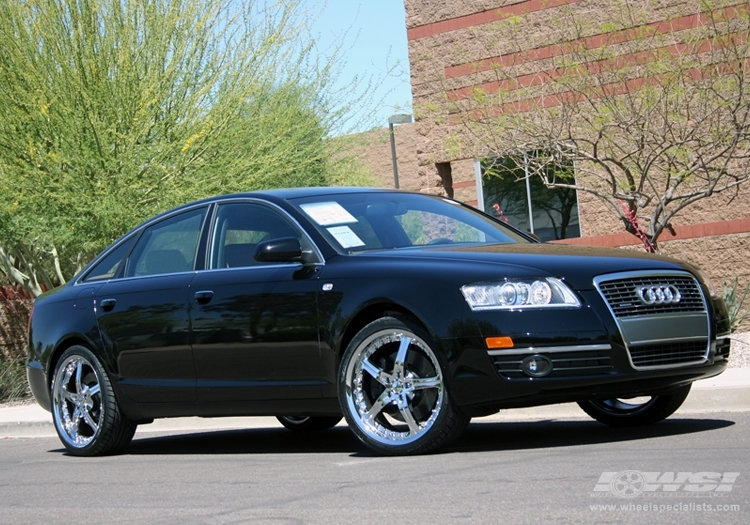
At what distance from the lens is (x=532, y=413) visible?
31.0 ft

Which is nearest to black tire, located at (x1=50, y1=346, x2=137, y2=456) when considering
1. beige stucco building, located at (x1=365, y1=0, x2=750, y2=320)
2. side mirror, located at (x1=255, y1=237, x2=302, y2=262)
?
side mirror, located at (x1=255, y1=237, x2=302, y2=262)

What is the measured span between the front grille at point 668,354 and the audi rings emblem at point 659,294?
0.82 feet

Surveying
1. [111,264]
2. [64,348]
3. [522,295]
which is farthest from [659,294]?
[64,348]

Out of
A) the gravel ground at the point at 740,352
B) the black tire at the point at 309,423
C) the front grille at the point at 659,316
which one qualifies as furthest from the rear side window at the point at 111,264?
the gravel ground at the point at 740,352

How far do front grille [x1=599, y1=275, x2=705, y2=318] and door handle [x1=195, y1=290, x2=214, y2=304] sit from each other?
270 centimetres

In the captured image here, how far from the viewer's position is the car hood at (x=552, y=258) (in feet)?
22.2

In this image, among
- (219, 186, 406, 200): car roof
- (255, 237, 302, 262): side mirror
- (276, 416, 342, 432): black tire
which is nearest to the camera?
(255, 237, 302, 262): side mirror

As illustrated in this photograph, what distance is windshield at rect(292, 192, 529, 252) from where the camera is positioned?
783cm

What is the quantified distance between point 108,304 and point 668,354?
4.08m

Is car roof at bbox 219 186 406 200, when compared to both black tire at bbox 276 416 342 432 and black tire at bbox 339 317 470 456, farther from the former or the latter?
black tire at bbox 276 416 342 432

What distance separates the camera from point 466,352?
673 cm

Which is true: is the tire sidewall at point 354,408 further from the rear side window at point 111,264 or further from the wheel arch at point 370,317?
the rear side window at point 111,264

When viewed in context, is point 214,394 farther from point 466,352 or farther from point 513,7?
point 513,7

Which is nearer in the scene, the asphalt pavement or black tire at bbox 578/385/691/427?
black tire at bbox 578/385/691/427
